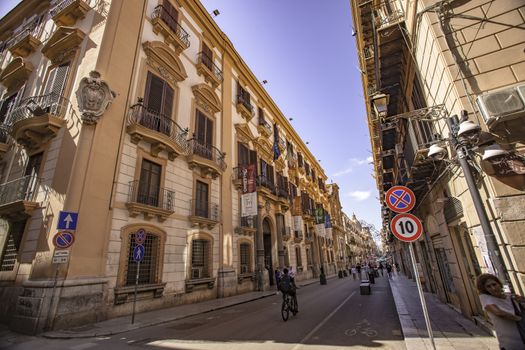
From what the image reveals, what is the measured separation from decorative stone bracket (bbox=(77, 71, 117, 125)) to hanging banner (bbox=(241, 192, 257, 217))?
9602 mm

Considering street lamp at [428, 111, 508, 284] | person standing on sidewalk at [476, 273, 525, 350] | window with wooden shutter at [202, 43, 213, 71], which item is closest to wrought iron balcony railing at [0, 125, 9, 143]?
window with wooden shutter at [202, 43, 213, 71]

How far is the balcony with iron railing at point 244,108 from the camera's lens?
69.5 feet

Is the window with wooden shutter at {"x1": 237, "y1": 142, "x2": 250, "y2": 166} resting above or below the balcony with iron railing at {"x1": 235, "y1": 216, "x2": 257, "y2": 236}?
above

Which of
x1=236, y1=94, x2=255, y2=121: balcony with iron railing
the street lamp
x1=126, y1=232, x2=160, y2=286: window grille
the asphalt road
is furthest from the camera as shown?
x1=236, y1=94, x2=255, y2=121: balcony with iron railing

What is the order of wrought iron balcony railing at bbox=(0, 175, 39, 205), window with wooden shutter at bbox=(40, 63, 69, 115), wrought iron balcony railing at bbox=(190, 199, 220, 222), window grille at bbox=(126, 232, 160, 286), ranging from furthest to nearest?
wrought iron balcony railing at bbox=(190, 199, 220, 222) < window with wooden shutter at bbox=(40, 63, 69, 115) < window grille at bbox=(126, 232, 160, 286) < wrought iron balcony railing at bbox=(0, 175, 39, 205)

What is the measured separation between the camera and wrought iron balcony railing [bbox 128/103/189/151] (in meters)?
11.6

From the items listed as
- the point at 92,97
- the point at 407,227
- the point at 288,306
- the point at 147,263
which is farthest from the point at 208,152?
the point at 407,227

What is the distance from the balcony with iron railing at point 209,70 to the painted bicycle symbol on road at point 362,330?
16508 mm

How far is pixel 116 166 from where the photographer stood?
1045 cm

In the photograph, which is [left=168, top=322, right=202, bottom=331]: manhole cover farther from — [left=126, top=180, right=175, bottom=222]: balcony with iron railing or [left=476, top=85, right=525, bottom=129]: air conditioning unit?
[left=476, top=85, right=525, bottom=129]: air conditioning unit

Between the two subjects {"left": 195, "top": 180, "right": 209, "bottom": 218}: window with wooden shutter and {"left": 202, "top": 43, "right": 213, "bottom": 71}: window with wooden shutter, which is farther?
{"left": 202, "top": 43, "right": 213, "bottom": 71}: window with wooden shutter

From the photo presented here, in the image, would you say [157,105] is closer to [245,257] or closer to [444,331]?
[245,257]

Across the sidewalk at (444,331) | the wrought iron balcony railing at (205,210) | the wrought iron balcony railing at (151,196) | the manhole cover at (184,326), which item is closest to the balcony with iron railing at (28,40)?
the wrought iron balcony railing at (151,196)

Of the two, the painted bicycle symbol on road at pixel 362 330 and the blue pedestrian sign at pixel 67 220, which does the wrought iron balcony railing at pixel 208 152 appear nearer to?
the blue pedestrian sign at pixel 67 220
